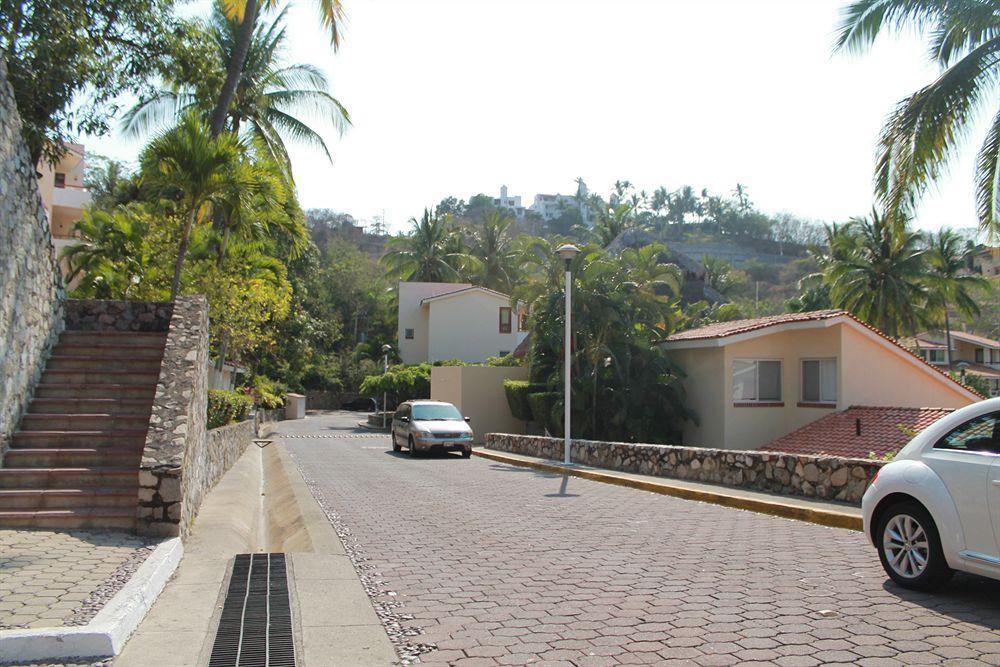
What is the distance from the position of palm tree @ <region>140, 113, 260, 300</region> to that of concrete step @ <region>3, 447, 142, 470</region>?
5.86 metres

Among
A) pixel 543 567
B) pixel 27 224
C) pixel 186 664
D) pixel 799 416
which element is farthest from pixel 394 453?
pixel 186 664

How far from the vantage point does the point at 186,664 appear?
530 centimetres

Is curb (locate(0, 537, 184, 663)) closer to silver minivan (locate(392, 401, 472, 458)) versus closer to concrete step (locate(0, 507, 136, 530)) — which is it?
concrete step (locate(0, 507, 136, 530))

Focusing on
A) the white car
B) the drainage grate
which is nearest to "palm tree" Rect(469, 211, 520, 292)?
the drainage grate

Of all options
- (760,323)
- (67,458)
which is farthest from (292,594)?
(760,323)

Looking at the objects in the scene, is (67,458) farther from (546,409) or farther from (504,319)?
(504,319)

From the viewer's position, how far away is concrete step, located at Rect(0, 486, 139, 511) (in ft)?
29.5

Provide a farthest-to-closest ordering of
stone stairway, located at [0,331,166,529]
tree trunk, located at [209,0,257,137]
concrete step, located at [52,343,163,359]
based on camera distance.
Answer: tree trunk, located at [209,0,257,137] < concrete step, located at [52,343,163,359] < stone stairway, located at [0,331,166,529]

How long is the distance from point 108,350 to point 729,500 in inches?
391

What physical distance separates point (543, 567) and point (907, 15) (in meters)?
12.6

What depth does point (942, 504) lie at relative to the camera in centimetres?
641

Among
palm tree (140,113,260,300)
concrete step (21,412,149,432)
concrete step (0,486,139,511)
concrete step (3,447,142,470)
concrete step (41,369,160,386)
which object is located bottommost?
concrete step (0,486,139,511)

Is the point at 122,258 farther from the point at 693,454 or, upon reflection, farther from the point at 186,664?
the point at 186,664

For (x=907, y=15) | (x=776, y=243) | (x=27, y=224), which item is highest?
(x=776, y=243)
